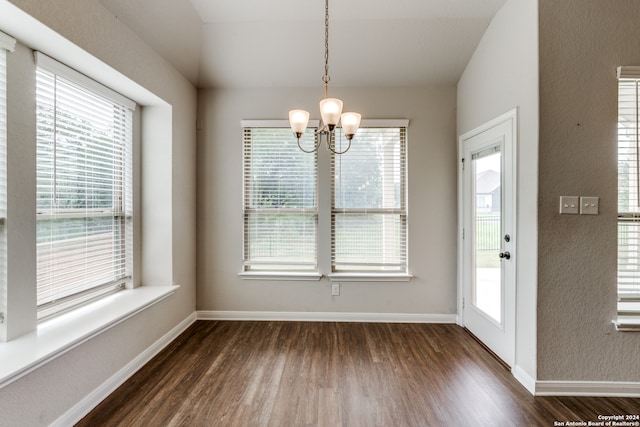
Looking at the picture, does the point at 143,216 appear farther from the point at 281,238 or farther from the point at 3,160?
the point at 281,238

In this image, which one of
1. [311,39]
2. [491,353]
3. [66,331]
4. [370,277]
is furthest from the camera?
[370,277]

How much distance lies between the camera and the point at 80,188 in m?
2.10

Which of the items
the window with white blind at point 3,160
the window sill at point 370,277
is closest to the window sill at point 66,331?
the window with white blind at point 3,160

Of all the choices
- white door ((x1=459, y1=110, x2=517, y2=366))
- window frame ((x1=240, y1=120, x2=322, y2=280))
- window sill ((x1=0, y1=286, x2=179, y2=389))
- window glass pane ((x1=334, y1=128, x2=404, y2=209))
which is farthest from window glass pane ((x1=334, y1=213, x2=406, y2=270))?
window sill ((x1=0, y1=286, x2=179, y2=389))

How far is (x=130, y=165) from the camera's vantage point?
262cm

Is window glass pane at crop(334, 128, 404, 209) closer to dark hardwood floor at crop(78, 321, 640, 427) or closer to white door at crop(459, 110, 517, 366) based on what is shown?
white door at crop(459, 110, 517, 366)

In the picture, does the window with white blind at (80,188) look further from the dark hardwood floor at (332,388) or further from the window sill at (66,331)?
the dark hardwood floor at (332,388)

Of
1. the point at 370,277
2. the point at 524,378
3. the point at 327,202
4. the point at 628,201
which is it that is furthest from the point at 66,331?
the point at 628,201

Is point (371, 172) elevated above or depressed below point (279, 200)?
above

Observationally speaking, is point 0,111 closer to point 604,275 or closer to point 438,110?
point 438,110

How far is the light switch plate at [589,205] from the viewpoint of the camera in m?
1.96

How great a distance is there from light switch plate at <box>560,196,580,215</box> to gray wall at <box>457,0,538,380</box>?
0.59 feet

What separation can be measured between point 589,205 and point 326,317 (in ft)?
8.18

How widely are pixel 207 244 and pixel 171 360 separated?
4.05 ft
